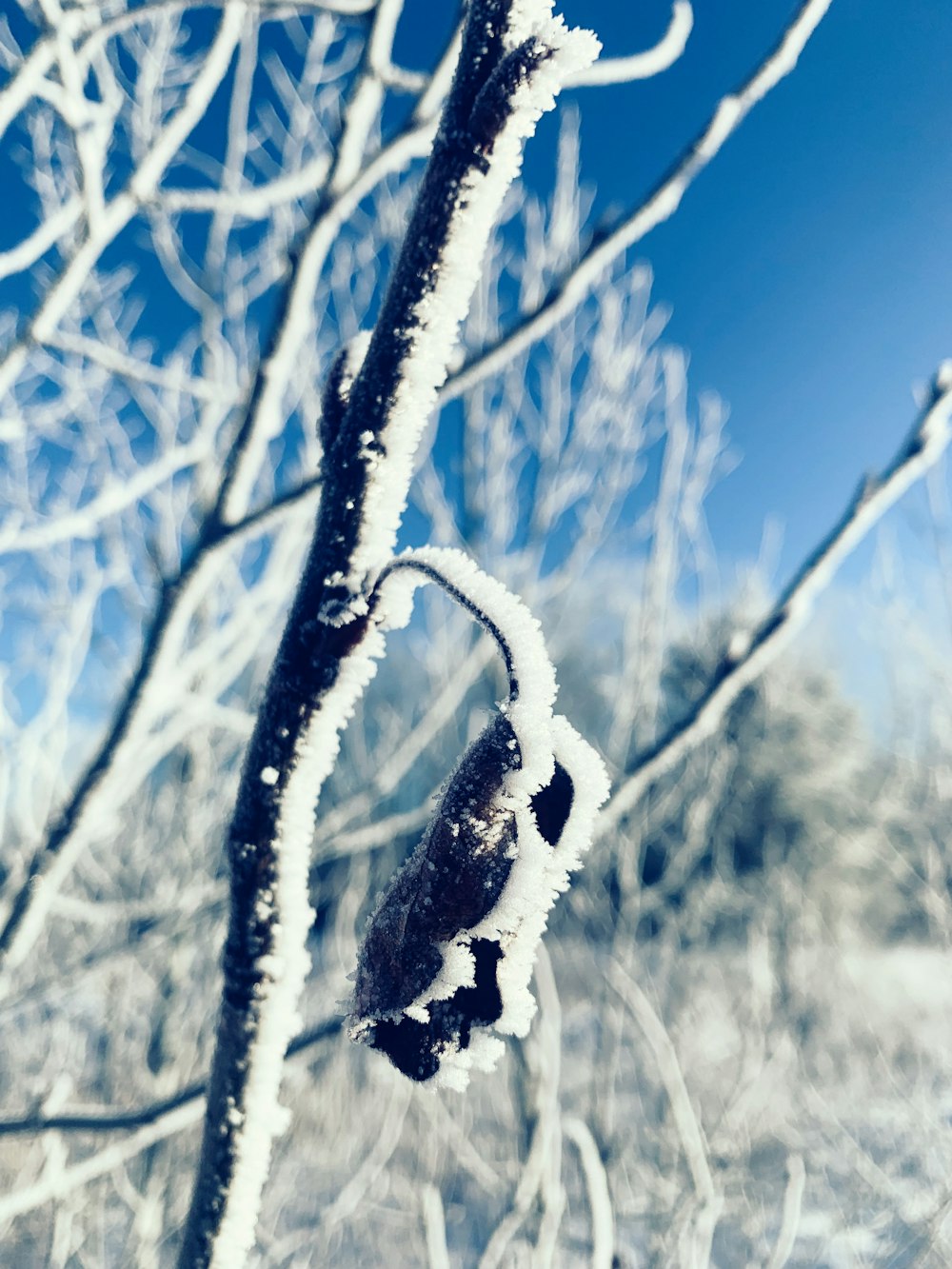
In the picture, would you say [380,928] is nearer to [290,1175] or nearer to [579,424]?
[579,424]

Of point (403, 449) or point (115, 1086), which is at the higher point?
point (403, 449)

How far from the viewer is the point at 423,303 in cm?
38

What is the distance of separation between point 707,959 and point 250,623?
39.9 feet

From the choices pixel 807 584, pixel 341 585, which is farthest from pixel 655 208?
pixel 341 585

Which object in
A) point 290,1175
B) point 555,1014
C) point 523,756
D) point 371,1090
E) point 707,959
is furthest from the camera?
point 707,959

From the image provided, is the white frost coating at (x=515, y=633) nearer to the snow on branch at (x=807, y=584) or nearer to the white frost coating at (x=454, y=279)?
the white frost coating at (x=454, y=279)

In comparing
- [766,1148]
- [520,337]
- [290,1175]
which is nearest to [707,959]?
[766,1148]

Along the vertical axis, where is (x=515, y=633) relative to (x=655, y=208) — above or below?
below

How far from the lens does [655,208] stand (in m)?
0.71

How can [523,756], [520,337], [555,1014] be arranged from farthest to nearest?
[555,1014], [520,337], [523,756]

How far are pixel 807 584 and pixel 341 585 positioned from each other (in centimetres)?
43

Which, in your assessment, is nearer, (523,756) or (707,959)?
(523,756)

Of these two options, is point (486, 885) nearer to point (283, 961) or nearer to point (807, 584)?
point (283, 961)

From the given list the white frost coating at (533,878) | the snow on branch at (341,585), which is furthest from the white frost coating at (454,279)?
the white frost coating at (533,878)
